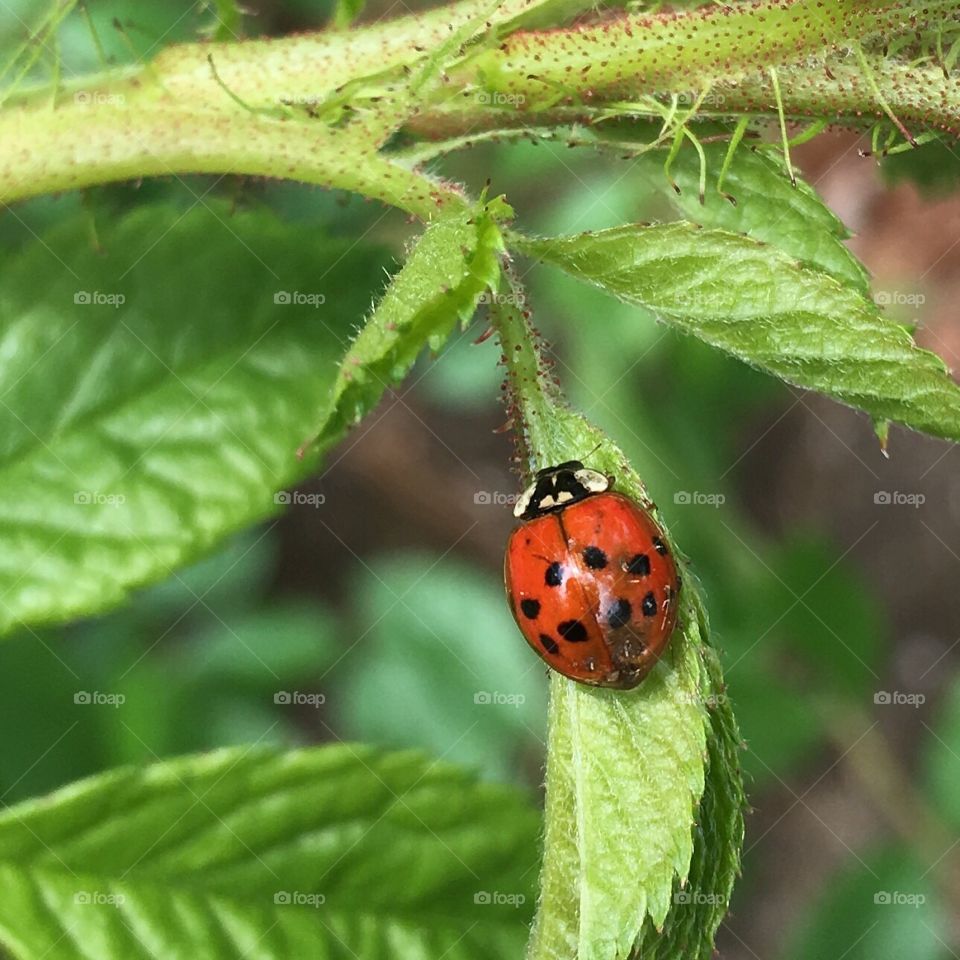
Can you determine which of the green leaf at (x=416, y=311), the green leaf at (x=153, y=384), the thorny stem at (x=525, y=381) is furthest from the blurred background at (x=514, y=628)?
the green leaf at (x=416, y=311)

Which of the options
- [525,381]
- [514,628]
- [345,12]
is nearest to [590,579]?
[525,381]

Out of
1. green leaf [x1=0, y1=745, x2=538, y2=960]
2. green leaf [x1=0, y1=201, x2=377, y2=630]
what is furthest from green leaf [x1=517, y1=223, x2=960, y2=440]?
green leaf [x1=0, y1=745, x2=538, y2=960]

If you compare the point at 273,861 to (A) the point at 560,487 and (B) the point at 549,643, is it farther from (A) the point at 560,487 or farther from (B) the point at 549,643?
(A) the point at 560,487

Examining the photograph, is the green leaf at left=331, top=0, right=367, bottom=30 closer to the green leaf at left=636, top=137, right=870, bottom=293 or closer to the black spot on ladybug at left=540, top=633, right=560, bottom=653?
the green leaf at left=636, top=137, right=870, bottom=293

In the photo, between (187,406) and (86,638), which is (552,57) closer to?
(187,406)

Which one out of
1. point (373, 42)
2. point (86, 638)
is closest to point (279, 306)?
point (373, 42)
